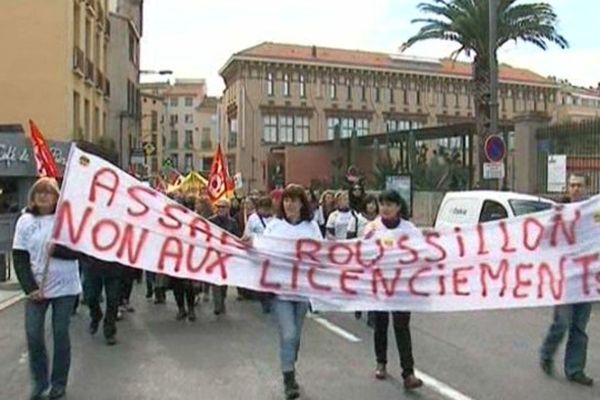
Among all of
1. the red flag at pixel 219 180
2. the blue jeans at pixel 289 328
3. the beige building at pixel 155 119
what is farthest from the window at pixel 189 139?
the blue jeans at pixel 289 328

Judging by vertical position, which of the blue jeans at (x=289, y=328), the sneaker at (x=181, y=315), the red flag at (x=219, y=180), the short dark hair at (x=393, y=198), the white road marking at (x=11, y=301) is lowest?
the white road marking at (x=11, y=301)

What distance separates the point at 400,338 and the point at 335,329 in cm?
349

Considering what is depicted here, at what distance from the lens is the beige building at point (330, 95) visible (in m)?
92.1

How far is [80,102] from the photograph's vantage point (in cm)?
3644

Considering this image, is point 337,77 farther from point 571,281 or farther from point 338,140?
point 571,281

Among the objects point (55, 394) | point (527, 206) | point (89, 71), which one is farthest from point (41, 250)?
point (89, 71)

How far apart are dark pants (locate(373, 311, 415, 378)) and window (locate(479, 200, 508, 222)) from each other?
24.5 ft

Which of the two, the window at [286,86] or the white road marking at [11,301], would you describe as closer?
the white road marking at [11,301]

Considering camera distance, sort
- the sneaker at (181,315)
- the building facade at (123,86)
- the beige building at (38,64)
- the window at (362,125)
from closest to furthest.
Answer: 1. the sneaker at (181,315)
2. the beige building at (38,64)
3. the building facade at (123,86)
4. the window at (362,125)

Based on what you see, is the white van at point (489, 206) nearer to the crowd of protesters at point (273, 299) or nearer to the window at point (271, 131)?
the crowd of protesters at point (273, 299)

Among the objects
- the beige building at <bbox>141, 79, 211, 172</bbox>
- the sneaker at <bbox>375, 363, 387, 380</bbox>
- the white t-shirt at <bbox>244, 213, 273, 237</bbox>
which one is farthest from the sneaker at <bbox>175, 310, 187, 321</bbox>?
the beige building at <bbox>141, 79, 211, 172</bbox>

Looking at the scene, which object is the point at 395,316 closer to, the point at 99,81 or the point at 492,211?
the point at 492,211

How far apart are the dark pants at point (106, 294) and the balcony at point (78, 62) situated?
24.6 meters

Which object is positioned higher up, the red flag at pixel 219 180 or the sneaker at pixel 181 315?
the red flag at pixel 219 180
